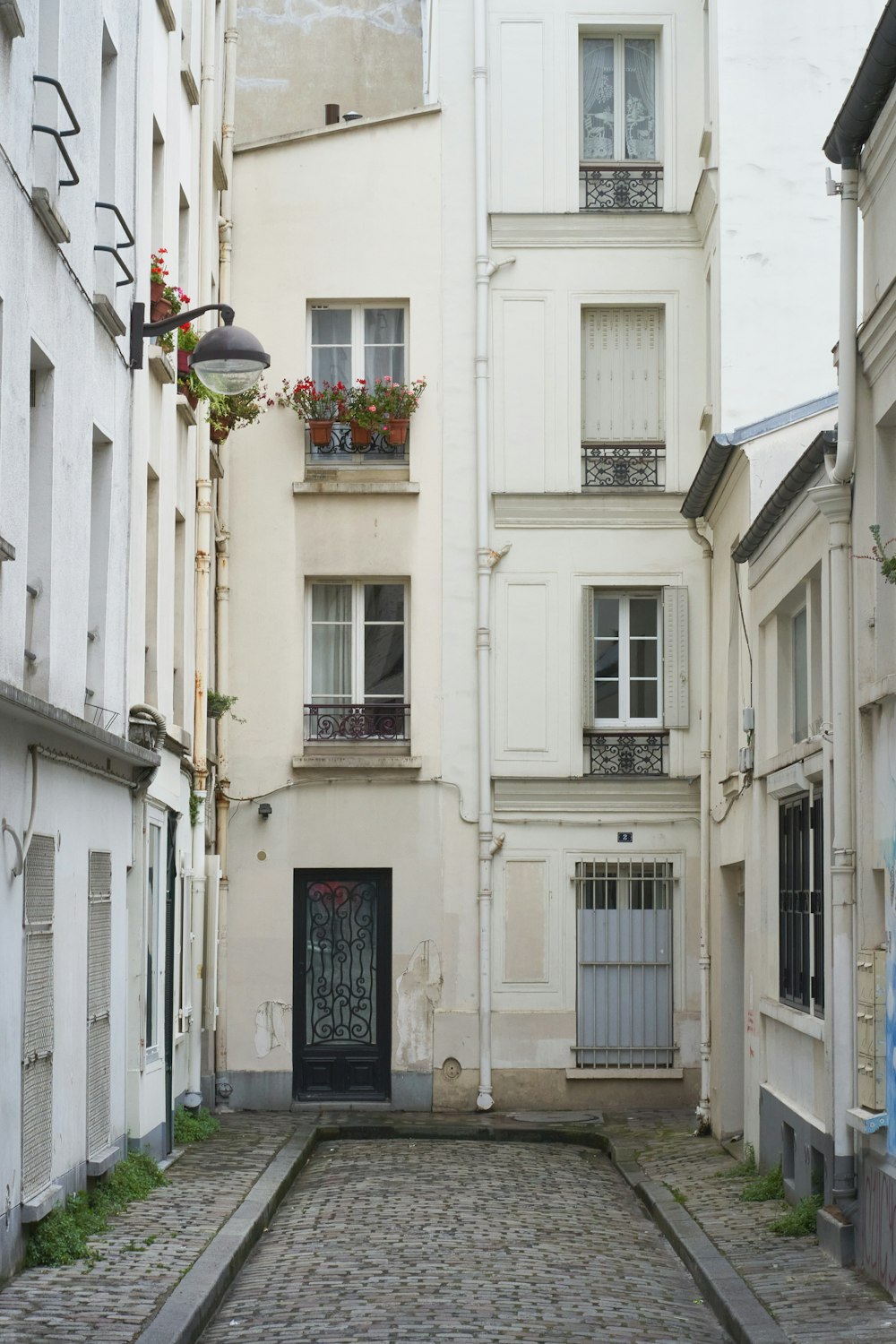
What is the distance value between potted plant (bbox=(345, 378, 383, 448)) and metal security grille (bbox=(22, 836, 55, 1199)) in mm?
9755

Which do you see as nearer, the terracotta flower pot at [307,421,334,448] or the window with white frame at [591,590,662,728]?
the terracotta flower pot at [307,421,334,448]

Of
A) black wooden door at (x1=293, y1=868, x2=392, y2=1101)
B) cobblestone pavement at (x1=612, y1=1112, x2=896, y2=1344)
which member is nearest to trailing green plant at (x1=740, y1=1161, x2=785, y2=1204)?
cobblestone pavement at (x1=612, y1=1112, x2=896, y2=1344)

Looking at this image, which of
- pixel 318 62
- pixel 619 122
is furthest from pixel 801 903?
pixel 318 62

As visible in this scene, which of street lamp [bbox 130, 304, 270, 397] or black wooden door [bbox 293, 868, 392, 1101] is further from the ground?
street lamp [bbox 130, 304, 270, 397]

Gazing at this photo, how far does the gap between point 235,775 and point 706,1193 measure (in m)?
7.88

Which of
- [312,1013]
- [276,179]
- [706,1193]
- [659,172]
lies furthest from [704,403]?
[706,1193]

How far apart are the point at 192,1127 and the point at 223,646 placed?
17.7ft

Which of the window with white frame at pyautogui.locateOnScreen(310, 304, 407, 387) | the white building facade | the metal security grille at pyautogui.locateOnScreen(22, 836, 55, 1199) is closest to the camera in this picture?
the white building facade

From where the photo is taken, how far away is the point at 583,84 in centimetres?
2033

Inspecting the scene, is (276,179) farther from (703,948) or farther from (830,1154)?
(830,1154)

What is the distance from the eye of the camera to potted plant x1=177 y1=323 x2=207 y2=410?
49.6ft

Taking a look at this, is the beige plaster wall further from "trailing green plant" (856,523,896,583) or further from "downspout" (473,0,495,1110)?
"trailing green plant" (856,523,896,583)

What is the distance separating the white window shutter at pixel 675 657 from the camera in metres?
19.3

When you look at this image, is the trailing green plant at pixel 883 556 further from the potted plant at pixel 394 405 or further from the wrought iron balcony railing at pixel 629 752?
the potted plant at pixel 394 405
